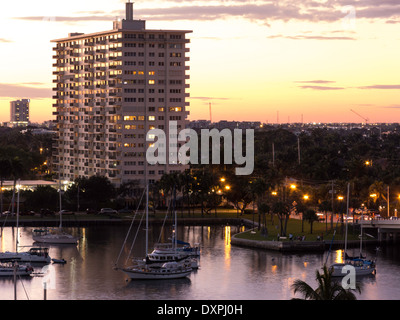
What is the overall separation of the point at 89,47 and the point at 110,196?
32487 mm

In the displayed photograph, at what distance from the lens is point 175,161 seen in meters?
124

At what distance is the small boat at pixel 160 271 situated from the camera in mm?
60594

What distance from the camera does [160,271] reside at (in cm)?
6159

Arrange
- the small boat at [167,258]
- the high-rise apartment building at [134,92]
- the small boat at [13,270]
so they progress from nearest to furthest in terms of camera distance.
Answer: the small boat at [13,270], the small boat at [167,258], the high-rise apartment building at [134,92]

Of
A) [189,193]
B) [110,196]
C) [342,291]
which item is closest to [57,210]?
[110,196]

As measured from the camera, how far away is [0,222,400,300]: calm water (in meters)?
55.7

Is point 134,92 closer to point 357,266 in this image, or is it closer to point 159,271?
point 159,271

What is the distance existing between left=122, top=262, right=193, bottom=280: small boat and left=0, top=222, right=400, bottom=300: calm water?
2.17 feet

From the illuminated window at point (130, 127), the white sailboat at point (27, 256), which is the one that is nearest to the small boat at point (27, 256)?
the white sailboat at point (27, 256)

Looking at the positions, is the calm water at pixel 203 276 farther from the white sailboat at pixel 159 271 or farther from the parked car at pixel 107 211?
the parked car at pixel 107 211

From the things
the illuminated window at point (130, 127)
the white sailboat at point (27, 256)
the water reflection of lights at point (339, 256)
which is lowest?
the water reflection of lights at point (339, 256)

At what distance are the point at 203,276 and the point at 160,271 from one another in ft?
12.0

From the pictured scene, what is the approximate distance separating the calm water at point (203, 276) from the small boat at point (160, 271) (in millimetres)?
663

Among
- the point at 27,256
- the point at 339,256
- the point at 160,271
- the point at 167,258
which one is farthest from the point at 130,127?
the point at 160,271
